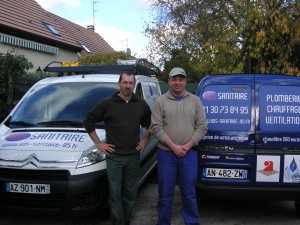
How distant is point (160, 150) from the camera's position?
4.33 metres

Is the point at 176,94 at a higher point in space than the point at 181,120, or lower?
higher

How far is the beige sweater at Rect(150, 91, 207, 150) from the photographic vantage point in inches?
166

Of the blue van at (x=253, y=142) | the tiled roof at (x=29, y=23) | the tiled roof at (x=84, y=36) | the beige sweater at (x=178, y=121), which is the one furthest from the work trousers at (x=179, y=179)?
the tiled roof at (x=84, y=36)

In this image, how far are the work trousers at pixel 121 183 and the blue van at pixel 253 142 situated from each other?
0.84 m

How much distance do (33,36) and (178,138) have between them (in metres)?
15.0

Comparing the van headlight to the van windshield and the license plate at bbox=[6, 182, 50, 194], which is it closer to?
the license plate at bbox=[6, 182, 50, 194]

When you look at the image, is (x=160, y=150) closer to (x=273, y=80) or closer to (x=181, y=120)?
(x=181, y=120)

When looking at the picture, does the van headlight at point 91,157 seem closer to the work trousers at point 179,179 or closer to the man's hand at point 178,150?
the work trousers at point 179,179

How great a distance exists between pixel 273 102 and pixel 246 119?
1.23 ft

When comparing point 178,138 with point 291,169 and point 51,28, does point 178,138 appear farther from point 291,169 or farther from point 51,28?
point 51,28

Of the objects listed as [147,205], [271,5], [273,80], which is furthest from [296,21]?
[147,205]

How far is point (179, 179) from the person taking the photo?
4328 mm

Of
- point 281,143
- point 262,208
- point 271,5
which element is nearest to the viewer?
point 281,143

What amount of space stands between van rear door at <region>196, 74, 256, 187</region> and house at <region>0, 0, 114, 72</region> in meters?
11.8
